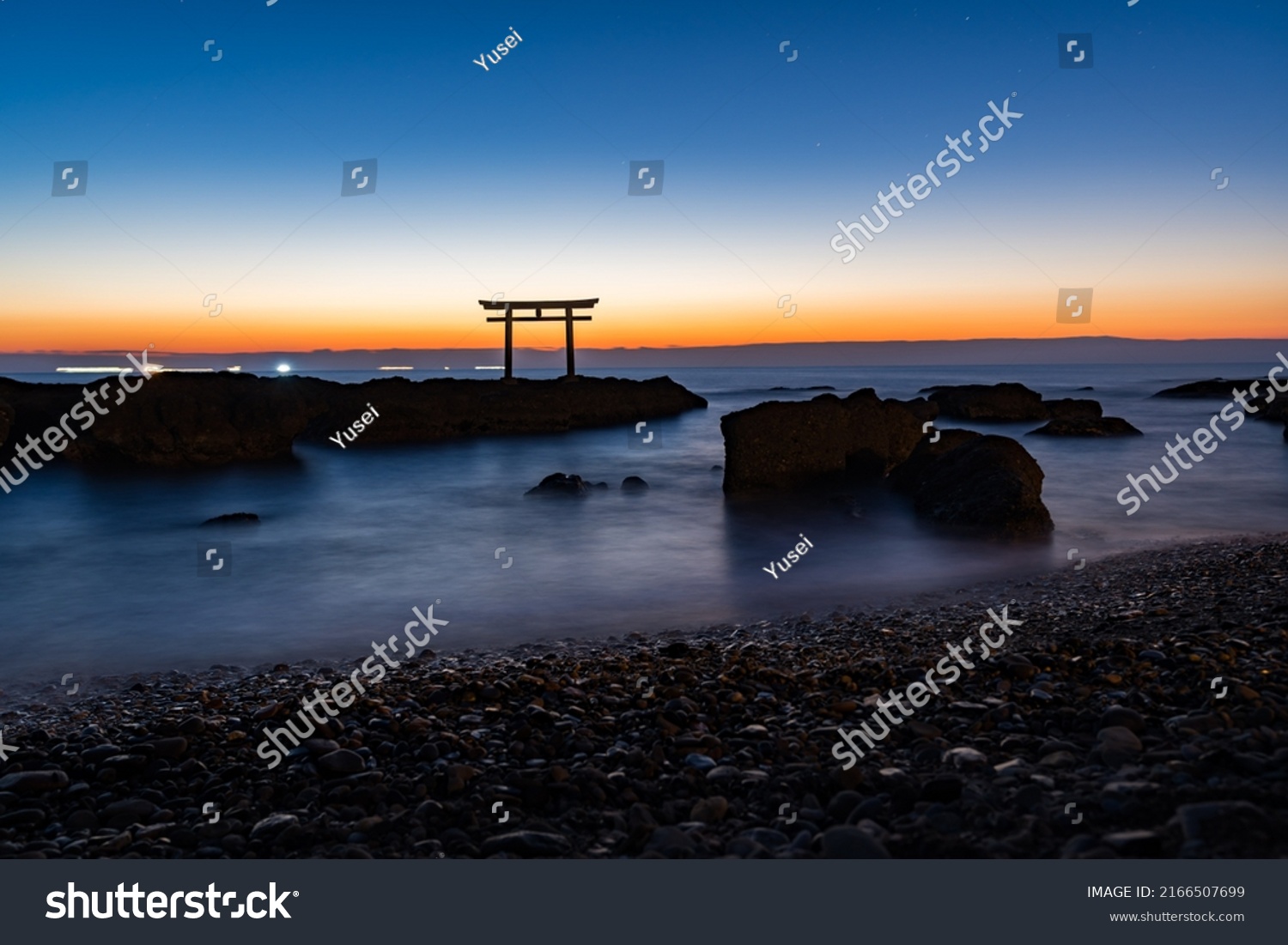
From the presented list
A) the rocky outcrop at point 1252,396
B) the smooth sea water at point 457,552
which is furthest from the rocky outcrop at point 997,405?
the smooth sea water at point 457,552

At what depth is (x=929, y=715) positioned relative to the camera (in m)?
3.98

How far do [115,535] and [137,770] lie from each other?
33.1ft

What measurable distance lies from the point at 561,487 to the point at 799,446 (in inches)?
183

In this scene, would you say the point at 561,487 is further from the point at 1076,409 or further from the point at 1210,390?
the point at 1210,390

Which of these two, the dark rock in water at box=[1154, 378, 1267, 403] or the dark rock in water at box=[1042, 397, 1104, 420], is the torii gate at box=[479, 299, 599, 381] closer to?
the dark rock in water at box=[1042, 397, 1104, 420]

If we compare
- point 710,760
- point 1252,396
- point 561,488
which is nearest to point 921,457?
point 561,488

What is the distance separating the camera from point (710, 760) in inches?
140

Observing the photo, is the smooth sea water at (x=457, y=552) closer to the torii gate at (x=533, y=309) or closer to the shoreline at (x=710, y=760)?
the shoreline at (x=710, y=760)

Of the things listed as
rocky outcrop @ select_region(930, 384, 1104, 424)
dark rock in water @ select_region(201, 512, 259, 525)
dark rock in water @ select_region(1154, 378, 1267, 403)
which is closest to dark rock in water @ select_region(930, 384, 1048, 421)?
rocky outcrop @ select_region(930, 384, 1104, 424)

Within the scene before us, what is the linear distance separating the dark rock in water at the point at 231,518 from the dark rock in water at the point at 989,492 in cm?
1041

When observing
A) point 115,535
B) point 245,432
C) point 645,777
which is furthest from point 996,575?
point 245,432

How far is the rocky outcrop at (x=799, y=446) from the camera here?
1421 centimetres

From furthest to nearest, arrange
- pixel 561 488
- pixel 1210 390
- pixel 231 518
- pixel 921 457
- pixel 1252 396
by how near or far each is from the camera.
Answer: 1. pixel 1210 390
2. pixel 1252 396
3. pixel 561 488
4. pixel 921 457
5. pixel 231 518

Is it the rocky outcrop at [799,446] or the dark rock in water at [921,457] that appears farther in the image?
the rocky outcrop at [799,446]
